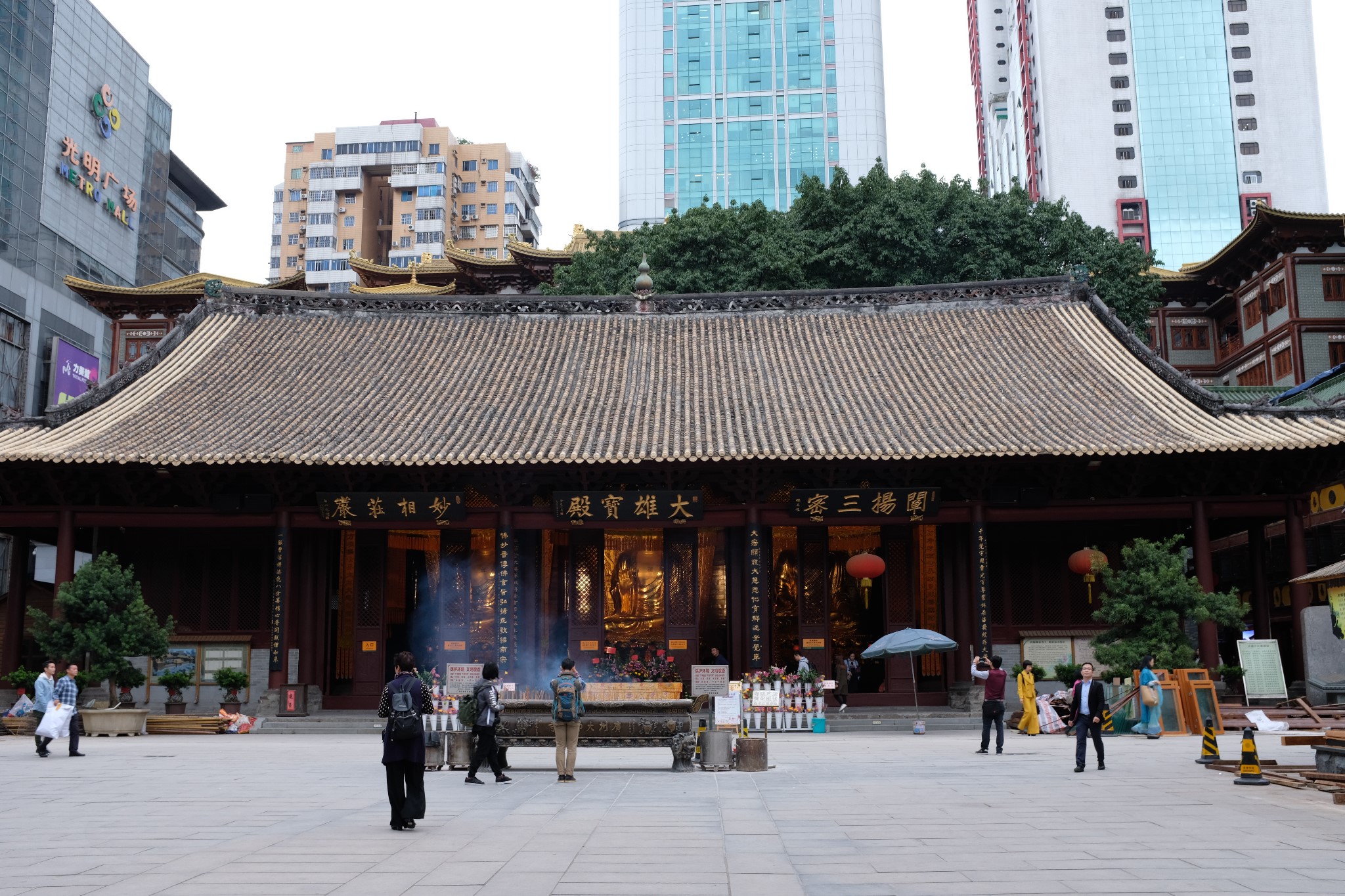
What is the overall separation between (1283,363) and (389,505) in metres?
30.2

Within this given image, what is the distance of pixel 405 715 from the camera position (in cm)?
857

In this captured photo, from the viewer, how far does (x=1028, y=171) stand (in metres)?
79.4

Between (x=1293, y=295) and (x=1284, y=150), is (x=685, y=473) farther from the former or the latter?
(x=1284, y=150)

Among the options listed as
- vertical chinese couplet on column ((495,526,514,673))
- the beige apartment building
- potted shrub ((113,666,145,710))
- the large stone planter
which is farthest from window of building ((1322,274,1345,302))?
the beige apartment building

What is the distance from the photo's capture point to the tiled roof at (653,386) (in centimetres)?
1969

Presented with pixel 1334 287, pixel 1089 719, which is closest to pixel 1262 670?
pixel 1089 719

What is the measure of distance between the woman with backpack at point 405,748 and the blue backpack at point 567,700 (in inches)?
115

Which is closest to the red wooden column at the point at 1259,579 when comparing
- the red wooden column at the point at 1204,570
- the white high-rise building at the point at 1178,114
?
the red wooden column at the point at 1204,570

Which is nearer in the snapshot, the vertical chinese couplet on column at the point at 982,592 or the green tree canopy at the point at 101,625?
the green tree canopy at the point at 101,625

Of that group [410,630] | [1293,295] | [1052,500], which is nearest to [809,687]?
[1052,500]

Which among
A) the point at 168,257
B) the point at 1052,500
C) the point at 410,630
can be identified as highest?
the point at 168,257

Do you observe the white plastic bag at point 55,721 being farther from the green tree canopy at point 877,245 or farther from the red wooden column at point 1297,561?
the green tree canopy at point 877,245

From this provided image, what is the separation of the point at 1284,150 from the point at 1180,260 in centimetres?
972

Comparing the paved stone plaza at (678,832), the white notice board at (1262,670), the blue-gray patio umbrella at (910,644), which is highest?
the blue-gray patio umbrella at (910,644)
